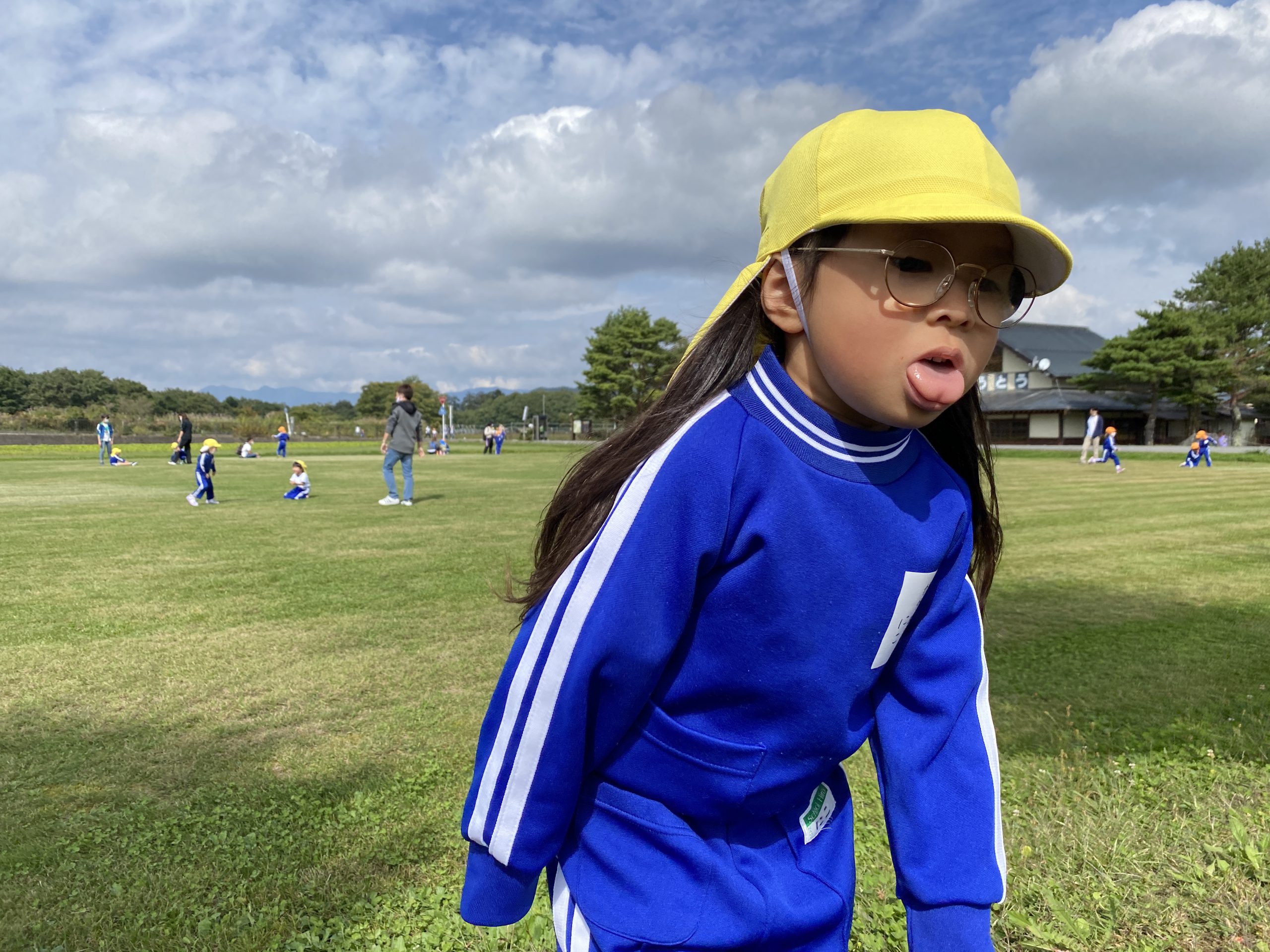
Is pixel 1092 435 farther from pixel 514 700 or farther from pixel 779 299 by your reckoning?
pixel 514 700

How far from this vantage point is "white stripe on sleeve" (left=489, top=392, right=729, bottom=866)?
45.2 inches

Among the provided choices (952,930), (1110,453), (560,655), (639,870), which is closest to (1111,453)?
(1110,453)

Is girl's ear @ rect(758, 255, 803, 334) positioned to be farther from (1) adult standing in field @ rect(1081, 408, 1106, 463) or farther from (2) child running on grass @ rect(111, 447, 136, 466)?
(2) child running on grass @ rect(111, 447, 136, 466)

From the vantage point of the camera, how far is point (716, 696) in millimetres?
1247

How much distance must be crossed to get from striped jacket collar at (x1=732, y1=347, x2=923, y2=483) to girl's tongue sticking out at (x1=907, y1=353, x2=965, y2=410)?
12 cm

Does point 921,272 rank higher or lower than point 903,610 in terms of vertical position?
higher

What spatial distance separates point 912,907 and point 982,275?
3.38ft

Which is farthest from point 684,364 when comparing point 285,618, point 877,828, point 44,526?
point 44,526

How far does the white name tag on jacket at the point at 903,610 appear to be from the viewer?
1.31m

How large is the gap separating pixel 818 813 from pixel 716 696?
1.14 ft

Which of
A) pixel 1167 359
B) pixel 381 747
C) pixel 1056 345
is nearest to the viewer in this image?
pixel 381 747

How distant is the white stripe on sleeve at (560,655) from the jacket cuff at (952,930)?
0.68 metres

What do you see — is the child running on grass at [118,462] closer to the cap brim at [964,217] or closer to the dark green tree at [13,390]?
the cap brim at [964,217]

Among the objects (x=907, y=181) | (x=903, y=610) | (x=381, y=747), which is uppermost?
(x=907, y=181)
